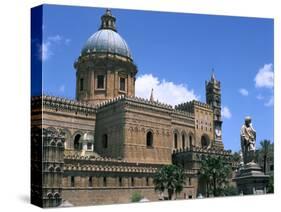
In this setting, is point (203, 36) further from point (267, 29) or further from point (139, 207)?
point (139, 207)

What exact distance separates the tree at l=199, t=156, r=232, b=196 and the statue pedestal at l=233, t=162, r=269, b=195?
4451mm

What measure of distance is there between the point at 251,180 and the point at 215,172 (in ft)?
21.1

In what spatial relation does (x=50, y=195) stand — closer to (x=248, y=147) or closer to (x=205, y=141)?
(x=248, y=147)

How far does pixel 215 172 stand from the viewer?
31047 millimetres

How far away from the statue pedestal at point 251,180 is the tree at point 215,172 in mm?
4451

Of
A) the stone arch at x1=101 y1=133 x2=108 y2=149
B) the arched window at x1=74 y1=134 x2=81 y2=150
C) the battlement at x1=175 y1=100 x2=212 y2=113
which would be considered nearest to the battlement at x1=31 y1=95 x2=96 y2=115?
the arched window at x1=74 y1=134 x2=81 y2=150

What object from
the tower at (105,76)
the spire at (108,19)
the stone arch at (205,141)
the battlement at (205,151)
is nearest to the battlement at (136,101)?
the tower at (105,76)

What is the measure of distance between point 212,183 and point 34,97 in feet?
42.2

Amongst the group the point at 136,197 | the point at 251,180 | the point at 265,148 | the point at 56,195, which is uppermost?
the point at 265,148

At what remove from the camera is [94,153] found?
28281mm

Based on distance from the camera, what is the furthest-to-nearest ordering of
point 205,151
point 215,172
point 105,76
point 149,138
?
point 105,76
point 205,151
point 149,138
point 215,172

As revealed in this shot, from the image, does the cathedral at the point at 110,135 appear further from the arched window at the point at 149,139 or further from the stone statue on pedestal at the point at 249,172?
the stone statue on pedestal at the point at 249,172

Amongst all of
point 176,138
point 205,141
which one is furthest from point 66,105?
point 205,141

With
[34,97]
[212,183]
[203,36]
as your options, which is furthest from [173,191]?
[34,97]
